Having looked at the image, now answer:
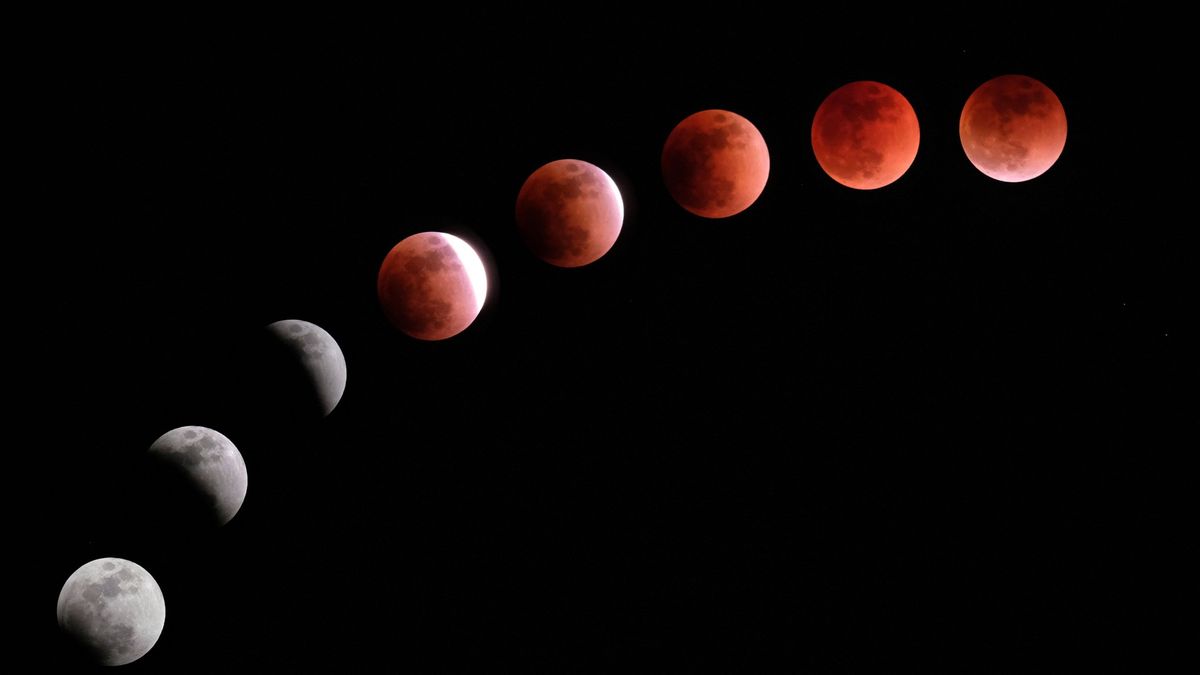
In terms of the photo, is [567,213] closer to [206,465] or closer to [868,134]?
[868,134]

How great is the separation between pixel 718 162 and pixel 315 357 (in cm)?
160

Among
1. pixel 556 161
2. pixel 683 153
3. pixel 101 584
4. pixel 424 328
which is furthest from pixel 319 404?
pixel 683 153

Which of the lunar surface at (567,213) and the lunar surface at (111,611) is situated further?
the lunar surface at (567,213)

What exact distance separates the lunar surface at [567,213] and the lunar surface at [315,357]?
82 centimetres

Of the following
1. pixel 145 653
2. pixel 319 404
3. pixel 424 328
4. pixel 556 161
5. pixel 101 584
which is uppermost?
pixel 556 161

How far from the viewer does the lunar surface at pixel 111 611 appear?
149 inches

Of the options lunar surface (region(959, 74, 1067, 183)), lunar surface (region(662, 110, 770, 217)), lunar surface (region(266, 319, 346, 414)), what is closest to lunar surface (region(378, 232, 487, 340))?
lunar surface (region(266, 319, 346, 414))

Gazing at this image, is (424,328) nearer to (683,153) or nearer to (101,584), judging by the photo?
(683,153)

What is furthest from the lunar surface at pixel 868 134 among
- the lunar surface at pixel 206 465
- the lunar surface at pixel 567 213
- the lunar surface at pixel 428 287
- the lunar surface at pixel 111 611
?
the lunar surface at pixel 111 611

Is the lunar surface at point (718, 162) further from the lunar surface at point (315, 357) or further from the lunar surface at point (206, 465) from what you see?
the lunar surface at point (206, 465)

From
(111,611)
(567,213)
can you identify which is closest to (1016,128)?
(567,213)

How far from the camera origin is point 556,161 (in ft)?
13.6

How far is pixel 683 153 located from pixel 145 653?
257cm

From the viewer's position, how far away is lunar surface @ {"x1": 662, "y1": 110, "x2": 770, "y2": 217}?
4.10 m
